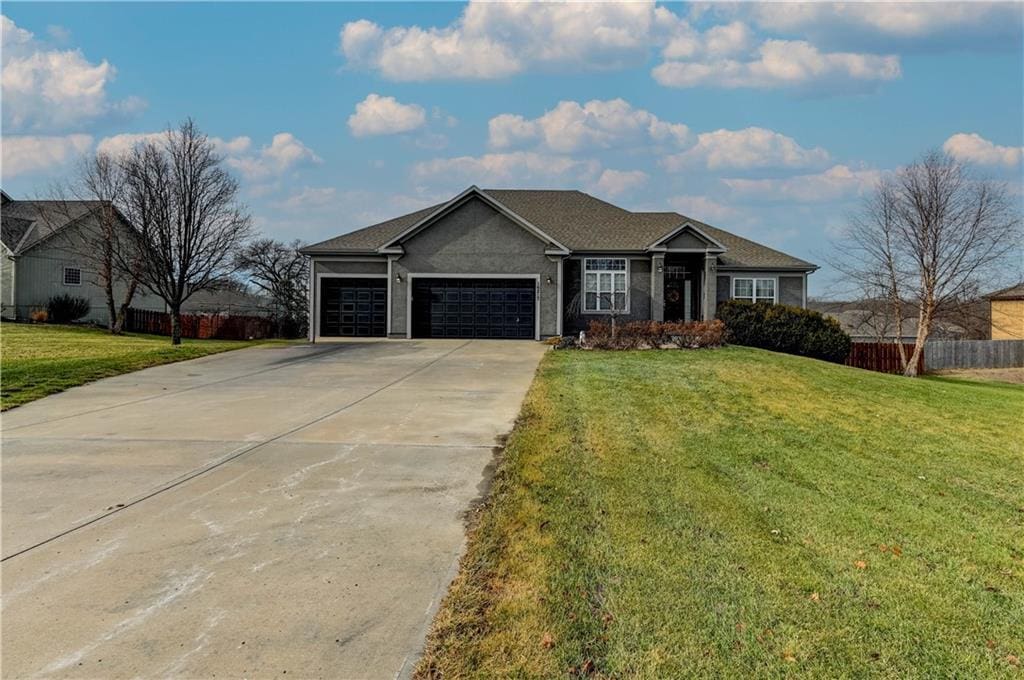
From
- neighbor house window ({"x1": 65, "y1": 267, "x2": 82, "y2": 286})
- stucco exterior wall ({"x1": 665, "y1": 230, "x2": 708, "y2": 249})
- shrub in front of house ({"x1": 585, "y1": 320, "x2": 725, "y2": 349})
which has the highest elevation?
stucco exterior wall ({"x1": 665, "y1": 230, "x2": 708, "y2": 249})

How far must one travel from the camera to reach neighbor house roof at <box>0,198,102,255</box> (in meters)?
33.9

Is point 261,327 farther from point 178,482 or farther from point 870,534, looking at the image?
point 870,534

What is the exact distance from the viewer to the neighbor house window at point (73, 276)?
35.0 meters

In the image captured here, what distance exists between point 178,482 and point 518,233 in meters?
18.6

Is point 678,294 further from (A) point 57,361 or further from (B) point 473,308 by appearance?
(A) point 57,361

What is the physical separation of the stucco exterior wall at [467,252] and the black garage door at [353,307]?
1.17 m

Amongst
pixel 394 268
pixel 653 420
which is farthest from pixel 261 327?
pixel 653 420

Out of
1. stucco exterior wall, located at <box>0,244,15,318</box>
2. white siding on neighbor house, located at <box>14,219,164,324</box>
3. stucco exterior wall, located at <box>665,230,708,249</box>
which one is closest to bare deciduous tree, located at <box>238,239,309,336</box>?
white siding on neighbor house, located at <box>14,219,164,324</box>

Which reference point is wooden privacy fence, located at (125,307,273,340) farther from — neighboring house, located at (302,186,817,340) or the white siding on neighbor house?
neighboring house, located at (302,186,817,340)

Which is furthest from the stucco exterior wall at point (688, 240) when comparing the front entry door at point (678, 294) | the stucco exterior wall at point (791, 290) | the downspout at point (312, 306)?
the downspout at point (312, 306)

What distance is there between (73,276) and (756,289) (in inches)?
1412

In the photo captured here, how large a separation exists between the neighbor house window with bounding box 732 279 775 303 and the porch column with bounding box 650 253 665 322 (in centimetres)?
355

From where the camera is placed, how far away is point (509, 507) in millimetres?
5504

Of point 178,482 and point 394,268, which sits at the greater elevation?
point 394,268
